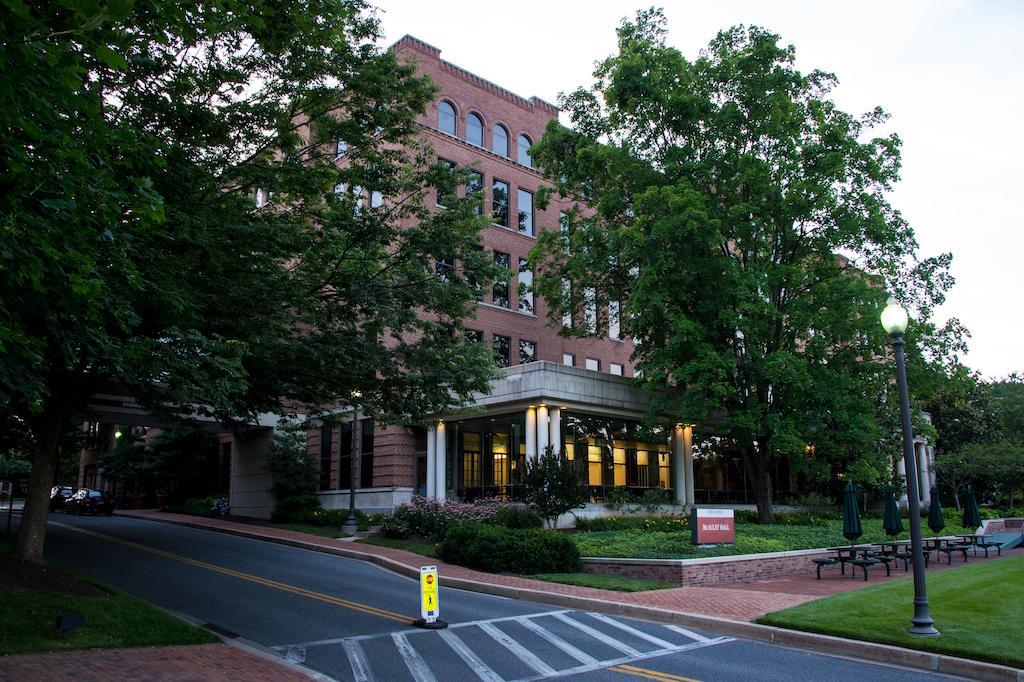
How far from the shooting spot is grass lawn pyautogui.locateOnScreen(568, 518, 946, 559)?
58.9 ft

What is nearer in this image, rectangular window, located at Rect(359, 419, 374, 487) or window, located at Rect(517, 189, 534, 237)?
rectangular window, located at Rect(359, 419, 374, 487)

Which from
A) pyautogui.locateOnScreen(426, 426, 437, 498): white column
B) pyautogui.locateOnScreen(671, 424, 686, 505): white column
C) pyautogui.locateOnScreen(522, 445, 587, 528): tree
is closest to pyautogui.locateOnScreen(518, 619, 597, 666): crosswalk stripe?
pyautogui.locateOnScreen(522, 445, 587, 528): tree

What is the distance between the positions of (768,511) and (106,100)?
25.1m

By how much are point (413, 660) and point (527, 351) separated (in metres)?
27.4

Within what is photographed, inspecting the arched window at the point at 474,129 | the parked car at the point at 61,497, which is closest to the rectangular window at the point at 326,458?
the arched window at the point at 474,129

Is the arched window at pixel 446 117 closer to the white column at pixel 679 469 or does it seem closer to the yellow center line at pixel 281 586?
the white column at pixel 679 469

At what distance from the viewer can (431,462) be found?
2927 centimetres

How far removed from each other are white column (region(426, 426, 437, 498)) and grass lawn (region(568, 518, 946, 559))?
8229mm

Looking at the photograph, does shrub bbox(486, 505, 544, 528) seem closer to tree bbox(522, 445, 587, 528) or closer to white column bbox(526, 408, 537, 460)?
tree bbox(522, 445, 587, 528)

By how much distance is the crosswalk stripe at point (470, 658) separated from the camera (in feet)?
29.0

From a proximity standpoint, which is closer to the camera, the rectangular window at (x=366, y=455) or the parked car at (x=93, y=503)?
the rectangular window at (x=366, y=455)

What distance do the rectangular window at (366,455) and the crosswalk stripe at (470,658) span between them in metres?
22.0

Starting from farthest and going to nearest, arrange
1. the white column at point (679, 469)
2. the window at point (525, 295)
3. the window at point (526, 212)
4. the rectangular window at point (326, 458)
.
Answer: the window at point (526, 212) → the window at point (525, 295) → the rectangular window at point (326, 458) → the white column at point (679, 469)

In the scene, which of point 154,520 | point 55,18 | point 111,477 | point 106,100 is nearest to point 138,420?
point 154,520
